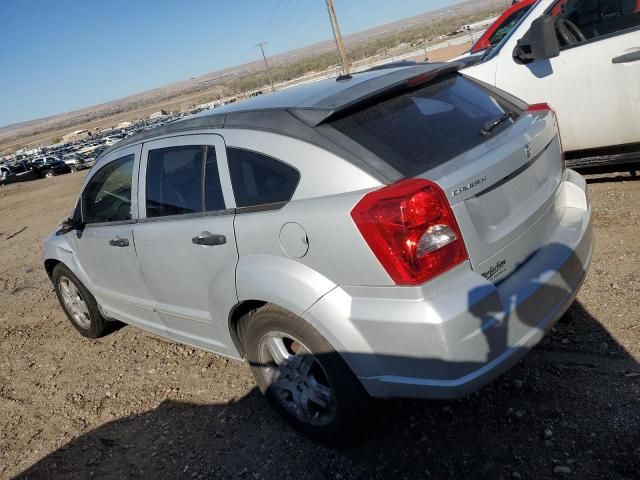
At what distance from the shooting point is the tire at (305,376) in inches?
95.5

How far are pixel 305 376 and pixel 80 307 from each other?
3.02 m

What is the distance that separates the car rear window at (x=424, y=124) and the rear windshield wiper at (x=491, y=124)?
0.05 feet

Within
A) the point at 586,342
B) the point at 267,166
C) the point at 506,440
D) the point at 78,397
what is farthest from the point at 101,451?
the point at 586,342

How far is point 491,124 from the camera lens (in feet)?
8.68

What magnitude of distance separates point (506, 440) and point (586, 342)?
0.97 meters

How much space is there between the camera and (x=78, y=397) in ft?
13.2

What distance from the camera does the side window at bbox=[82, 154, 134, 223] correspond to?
3.63 m

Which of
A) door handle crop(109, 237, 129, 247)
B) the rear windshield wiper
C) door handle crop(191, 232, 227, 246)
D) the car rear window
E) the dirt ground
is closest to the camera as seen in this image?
the car rear window

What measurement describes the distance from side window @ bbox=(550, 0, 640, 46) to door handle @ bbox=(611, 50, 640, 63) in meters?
0.38

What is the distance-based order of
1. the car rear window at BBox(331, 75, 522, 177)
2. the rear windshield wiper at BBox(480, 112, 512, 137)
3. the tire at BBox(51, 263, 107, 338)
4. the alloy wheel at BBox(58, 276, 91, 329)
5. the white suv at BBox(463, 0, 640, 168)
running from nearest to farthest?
the car rear window at BBox(331, 75, 522, 177) < the rear windshield wiper at BBox(480, 112, 512, 137) < the white suv at BBox(463, 0, 640, 168) < the tire at BBox(51, 263, 107, 338) < the alloy wheel at BBox(58, 276, 91, 329)

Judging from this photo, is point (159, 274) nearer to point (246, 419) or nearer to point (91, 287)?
point (246, 419)

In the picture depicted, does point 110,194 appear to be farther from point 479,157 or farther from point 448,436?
point 448,436

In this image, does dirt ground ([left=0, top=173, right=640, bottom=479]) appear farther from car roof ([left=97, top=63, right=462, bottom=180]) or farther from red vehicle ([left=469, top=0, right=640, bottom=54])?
red vehicle ([left=469, top=0, right=640, bottom=54])

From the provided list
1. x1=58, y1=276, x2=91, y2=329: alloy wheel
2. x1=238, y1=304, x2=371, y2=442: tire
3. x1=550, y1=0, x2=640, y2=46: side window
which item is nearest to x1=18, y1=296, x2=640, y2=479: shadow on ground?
x1=238, y1=304, x2=371, y2=442: tire
